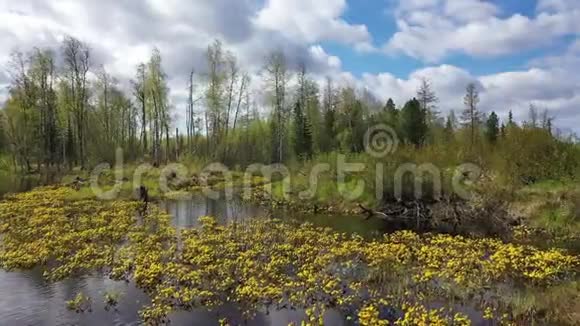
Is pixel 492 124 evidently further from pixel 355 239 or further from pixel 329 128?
pixel 355 239

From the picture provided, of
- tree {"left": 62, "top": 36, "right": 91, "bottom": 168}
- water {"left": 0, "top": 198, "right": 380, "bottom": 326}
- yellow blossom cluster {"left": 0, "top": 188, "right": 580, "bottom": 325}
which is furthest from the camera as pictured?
tree {"left": 62, "top": 36, "right": 91, "bottom": 168}

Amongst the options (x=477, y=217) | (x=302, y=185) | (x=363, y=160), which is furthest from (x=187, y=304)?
(x=302, y=185)

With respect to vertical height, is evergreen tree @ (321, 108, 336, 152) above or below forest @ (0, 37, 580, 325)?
above

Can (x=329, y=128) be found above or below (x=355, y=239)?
above

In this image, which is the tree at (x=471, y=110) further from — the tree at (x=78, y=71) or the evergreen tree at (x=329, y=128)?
the tree at (x=78, y=71)

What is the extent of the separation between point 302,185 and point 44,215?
549 inches

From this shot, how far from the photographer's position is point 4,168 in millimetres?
47844

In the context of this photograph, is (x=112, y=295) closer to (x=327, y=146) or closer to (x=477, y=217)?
(x=477, y=217)

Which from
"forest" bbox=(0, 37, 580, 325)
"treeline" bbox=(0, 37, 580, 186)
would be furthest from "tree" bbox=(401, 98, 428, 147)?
"forest" bbox=(0, 37, 580, 325)

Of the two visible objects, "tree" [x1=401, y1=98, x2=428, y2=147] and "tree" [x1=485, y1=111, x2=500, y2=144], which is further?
"tree" [x1=485, y1=111, x2=500, y2=144]

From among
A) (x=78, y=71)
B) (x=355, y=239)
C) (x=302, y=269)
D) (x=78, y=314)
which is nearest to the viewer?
(x=78, y=314)

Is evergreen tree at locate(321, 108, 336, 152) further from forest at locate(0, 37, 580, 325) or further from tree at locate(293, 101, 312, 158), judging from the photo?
forest at locate(0, 37, 580, 325)

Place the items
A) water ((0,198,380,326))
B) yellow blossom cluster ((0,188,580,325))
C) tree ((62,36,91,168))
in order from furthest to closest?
tree ((62,36,91,168)) → yellow blossom cluster ((0,188,580,325)) → water ((0,198,380,326))

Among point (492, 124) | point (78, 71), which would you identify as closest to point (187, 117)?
point (78, 71)
